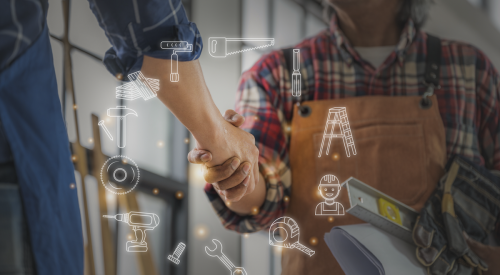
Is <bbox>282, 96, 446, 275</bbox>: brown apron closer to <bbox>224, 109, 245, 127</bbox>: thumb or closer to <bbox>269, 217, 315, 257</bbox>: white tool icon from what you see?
<bbox>269, 217, 315, 257</bbox>: white tool icon

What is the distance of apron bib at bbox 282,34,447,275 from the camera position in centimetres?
48

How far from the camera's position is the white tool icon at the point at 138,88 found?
33 centimetres

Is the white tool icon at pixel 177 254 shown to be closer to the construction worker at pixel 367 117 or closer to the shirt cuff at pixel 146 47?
the construction worker at pixel 367 117

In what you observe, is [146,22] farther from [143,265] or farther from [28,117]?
[143,265]

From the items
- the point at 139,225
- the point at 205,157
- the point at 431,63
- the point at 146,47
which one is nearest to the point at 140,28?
the point at 146,47

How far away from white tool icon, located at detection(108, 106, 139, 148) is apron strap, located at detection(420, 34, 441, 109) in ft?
1.31

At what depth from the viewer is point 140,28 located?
0.93 ft

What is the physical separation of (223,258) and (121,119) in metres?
0.22

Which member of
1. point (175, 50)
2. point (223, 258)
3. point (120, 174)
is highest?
point (175, 50)

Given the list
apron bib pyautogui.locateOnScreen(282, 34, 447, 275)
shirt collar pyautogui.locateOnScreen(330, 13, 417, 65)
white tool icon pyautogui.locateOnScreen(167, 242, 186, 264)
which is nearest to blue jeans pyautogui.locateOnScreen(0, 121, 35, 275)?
white tool icon pyautogui.locateOnScreen(167, 242, 186, 264)

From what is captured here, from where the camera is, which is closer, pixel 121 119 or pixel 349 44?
pixel 121 119

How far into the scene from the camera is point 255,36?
1.61 feet

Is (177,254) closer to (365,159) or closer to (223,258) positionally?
(223,258)

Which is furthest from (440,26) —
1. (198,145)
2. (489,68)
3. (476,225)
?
(198,145)
